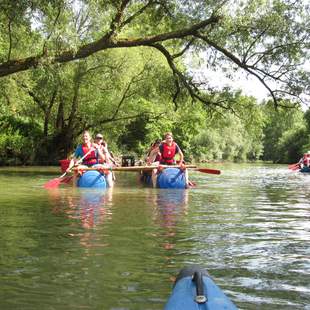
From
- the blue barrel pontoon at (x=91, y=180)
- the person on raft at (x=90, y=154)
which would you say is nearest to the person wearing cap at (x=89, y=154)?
the person on raft at (x=90, y=154)

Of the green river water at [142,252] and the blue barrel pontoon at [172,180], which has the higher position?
the blue barrel pontoon at [172,180]

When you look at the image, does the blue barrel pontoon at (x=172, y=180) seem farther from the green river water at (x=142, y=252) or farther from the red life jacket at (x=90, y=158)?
the green river water at (x=142, y=252)

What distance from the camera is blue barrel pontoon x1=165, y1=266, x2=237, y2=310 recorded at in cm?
298

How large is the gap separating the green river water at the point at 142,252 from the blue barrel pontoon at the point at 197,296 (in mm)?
740

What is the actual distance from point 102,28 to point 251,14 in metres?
13.2

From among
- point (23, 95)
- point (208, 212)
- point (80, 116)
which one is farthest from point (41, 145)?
point (208, 212)

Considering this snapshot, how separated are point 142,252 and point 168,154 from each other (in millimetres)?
9892

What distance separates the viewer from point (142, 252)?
19.0 feet

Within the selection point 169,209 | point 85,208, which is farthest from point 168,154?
point 85,208

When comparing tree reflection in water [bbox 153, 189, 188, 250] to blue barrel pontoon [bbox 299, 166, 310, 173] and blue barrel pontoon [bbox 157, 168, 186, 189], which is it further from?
blue barrel pontoon [bbox 299, 166, 310, 173]

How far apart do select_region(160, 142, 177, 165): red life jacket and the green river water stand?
16.4 feet

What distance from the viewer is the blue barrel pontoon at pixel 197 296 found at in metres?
2.98

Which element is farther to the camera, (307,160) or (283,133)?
(283,133)

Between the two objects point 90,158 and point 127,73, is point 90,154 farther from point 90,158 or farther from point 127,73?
point 127,73
